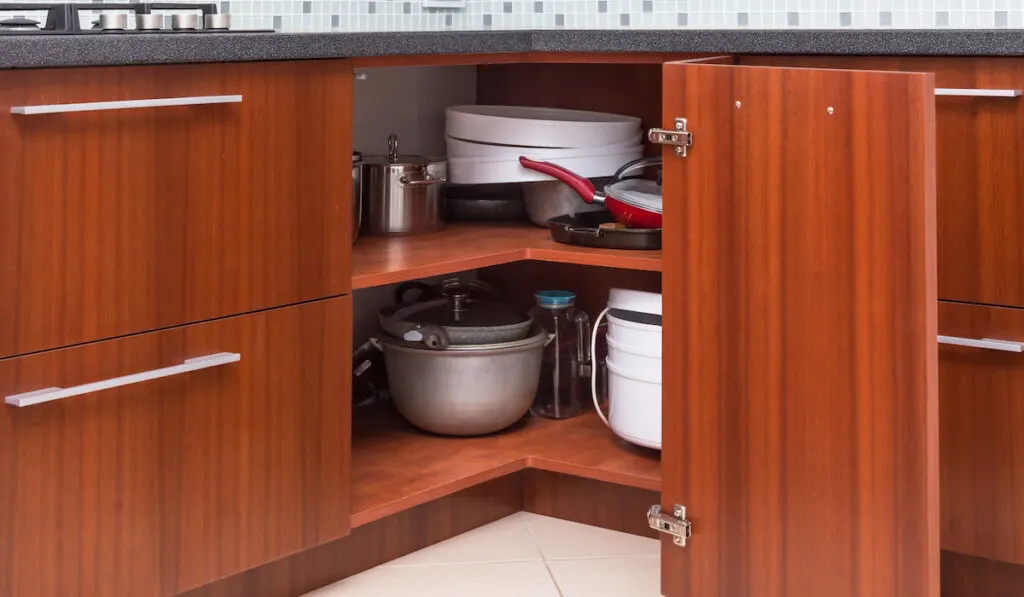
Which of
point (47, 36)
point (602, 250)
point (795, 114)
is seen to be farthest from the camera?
point (602, 250)

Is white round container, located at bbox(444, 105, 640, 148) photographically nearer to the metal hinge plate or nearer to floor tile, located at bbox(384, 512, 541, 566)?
floor tile, located at bbox(384, 512, 541, 566)

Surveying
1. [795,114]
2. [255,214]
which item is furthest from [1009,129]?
[255,214]

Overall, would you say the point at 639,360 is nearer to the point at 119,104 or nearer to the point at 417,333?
the point at 417,333

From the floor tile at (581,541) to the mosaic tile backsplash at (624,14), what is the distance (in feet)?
3.49

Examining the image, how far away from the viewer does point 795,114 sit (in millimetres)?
1617

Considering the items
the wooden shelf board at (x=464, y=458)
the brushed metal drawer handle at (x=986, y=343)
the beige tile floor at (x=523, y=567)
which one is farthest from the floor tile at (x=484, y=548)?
the brushed metal drawer handle at (x=986, y=343)

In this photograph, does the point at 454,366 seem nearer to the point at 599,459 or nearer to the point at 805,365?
the point at 599,459

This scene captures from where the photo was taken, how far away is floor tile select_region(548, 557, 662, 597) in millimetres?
2084

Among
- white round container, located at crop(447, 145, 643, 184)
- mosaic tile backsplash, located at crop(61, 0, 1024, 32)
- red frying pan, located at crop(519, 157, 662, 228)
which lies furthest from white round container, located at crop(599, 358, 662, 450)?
mosaic tile backsplash, located at crop(61, 0, 1024, 32)

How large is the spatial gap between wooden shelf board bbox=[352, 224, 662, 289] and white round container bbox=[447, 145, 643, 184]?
11 cm

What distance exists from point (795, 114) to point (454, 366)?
875 mm

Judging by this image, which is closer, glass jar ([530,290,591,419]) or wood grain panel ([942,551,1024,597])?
wood grain panel ([942,551,1024,597])

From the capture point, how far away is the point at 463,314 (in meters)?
2.34

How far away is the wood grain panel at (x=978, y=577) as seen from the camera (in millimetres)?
1963
